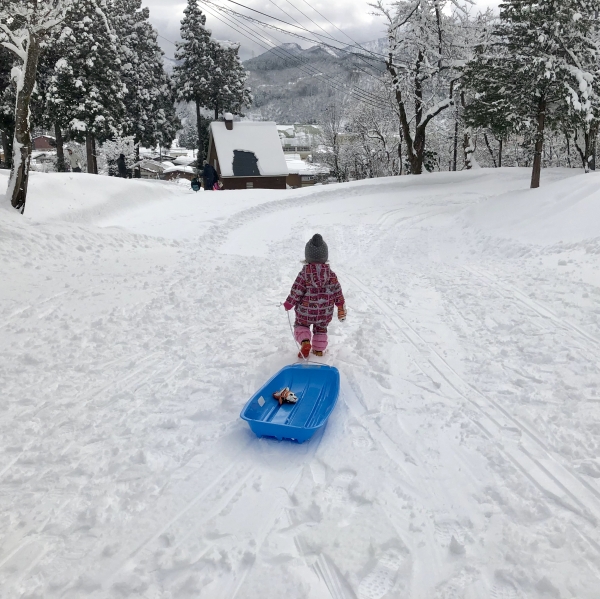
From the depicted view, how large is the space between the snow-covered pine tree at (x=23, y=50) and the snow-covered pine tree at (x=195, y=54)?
982 inches

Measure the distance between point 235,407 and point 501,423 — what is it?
2.55m

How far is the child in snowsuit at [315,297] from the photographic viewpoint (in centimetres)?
554

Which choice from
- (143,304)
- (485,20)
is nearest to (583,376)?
(143,304)

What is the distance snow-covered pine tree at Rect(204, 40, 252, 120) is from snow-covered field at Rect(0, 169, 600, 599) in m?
29.1

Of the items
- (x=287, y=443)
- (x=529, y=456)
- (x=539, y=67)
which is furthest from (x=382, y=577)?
(x=539, y=67)

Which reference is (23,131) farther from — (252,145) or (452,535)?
(252,145)

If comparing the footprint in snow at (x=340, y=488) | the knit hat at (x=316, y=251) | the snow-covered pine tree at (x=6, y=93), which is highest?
the snow-covered pine tree at (x=6, y=93)

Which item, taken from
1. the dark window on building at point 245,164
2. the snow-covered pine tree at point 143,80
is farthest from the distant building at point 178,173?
the dark window on building at point 245,164

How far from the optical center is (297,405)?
4.70 metres

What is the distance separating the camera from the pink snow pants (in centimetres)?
565

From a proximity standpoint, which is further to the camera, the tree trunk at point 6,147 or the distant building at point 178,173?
the distant building at point 178,173

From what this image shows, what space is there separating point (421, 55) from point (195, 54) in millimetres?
18052

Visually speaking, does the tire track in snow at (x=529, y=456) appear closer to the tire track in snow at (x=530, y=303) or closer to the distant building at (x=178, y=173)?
the tire track in snow at (x=530, y=303)

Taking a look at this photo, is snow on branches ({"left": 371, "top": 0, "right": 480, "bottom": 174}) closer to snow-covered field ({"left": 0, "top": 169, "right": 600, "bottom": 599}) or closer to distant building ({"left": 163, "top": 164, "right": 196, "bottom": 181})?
snow-covered field ({"left": 0, "top": 169, "right": 600, "bottom": 599})
